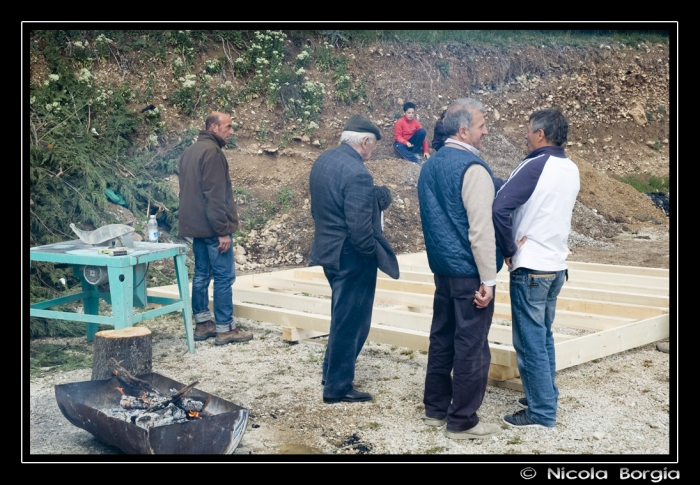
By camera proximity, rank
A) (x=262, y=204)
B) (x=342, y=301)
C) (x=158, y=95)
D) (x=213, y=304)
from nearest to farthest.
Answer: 1. (x=342, y=301)
2. (x=213, y=304)
3. (x=262, y=204)
4. (x=158, y=95)

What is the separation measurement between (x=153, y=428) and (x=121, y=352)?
1.09m

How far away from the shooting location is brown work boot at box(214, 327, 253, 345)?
5.98 meters

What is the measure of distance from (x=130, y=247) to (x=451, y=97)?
13309mm

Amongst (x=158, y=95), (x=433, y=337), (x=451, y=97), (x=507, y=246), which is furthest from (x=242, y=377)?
(x=451, y=97)

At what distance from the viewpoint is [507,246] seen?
3826 mm

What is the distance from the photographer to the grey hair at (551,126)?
3.93m

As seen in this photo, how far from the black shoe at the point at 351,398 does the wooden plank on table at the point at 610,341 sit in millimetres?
1301

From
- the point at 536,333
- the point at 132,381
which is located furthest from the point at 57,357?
the point at 536,333

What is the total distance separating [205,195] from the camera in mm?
5730

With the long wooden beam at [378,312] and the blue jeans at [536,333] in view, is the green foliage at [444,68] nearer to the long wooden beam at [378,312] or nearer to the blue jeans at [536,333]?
the long wooden beam at [378,312]

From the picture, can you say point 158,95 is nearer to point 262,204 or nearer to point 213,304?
point 262,204

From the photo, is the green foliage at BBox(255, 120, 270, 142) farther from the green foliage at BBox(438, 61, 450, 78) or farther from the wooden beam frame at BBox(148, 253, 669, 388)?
the wooden beam frame at BBox(148, 253, 669, 388)

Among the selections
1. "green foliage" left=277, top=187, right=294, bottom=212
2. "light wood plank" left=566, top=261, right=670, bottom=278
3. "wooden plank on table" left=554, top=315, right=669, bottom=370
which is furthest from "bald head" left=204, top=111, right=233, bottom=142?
"green foliage" left=277, top=187, right=294, bottom=212

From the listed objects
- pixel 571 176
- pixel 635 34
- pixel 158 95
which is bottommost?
pixel 571 176
